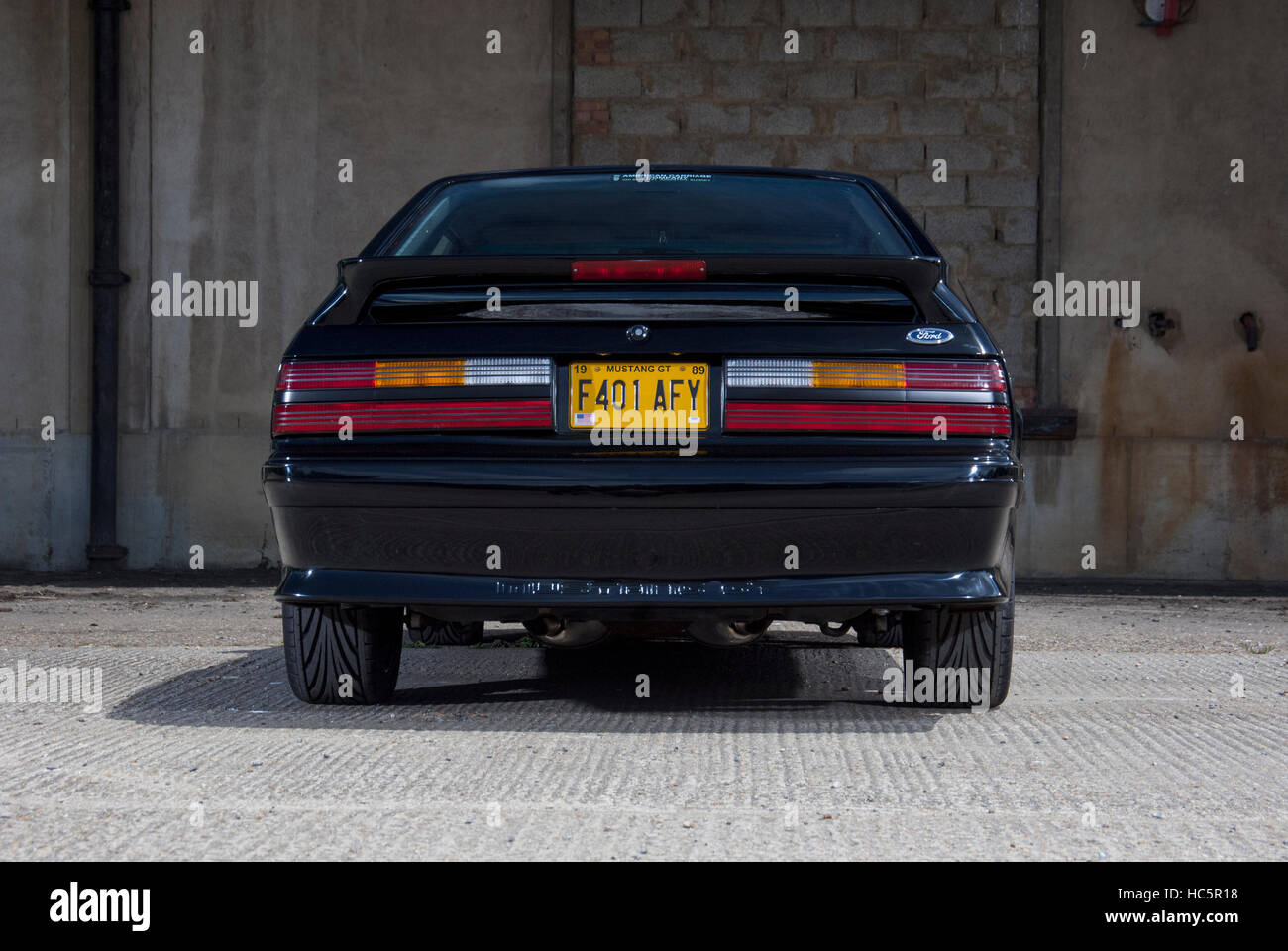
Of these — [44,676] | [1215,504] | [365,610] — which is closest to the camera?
[365,610]

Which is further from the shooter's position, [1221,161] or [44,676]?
[1221,161]

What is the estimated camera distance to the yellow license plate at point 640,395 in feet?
11.7

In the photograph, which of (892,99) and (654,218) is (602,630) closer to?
(654,218)

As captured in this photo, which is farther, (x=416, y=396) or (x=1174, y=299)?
(x=1174, y=299)

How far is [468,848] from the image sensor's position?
104 inches

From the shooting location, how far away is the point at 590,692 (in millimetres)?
4707

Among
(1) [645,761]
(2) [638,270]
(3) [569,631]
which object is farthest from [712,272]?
(1) [645,761]

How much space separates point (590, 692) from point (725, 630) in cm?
89

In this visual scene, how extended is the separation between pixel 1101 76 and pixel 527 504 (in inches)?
325

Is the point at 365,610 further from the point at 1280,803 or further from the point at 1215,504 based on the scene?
the point at 1215,504

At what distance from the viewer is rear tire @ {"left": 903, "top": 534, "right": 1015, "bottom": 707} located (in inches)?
160

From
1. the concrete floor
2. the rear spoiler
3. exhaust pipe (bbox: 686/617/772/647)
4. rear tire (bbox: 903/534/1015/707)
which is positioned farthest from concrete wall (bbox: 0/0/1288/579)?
the rear spoiler
